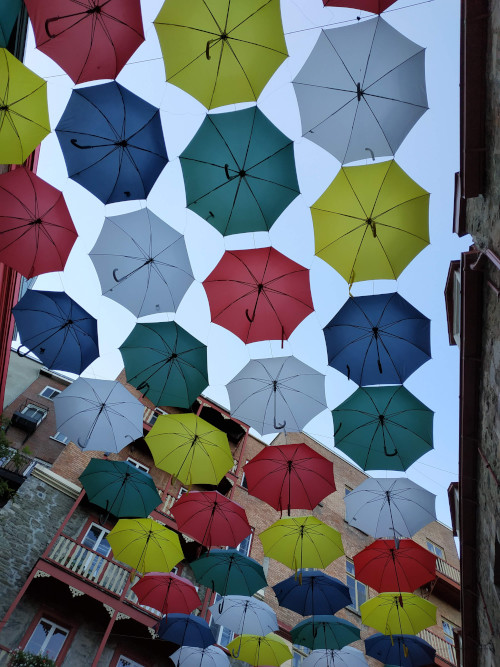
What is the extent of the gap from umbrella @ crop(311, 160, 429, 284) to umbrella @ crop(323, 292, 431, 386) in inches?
36.5

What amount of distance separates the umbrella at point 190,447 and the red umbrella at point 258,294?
9.88 ft

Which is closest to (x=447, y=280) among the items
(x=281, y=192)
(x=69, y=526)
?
(x=281, y=192)

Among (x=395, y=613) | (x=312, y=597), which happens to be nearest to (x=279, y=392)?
(x=312, y=597)

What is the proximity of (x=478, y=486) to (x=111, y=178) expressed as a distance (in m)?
8.76

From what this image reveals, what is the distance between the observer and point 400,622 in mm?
13984

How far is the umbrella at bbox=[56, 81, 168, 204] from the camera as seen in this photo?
8773mm

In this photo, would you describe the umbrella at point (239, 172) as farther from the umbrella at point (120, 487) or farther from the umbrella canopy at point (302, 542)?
the umbrella canopy at point (302, 542)

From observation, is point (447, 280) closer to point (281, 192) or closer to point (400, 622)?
point (281, 192)

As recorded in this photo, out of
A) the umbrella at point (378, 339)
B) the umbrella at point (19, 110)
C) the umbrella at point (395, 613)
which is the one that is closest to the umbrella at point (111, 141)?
the umbrella at point (19, 110)

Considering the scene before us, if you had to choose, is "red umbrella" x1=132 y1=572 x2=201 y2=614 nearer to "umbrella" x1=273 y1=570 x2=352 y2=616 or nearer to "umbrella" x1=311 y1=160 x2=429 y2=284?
"umbrella" x1=273 y1=570 x2=352 y2=616

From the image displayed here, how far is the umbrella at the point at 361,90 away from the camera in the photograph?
8039 mm

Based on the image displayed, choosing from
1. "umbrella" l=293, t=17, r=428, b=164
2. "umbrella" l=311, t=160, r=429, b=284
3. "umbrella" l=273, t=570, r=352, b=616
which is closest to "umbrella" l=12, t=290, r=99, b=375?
"umbrella" l=311, t=160, r=429, b=284

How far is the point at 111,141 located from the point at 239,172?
2.42 m

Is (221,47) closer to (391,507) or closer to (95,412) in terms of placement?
(95,412)
